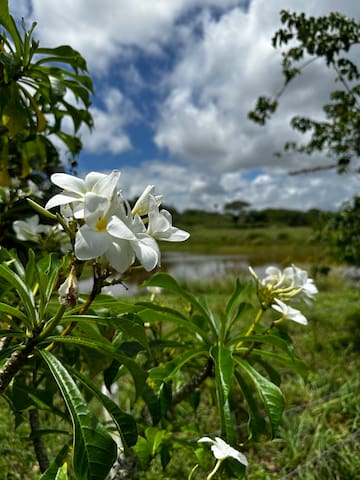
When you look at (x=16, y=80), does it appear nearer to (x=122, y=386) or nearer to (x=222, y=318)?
(x=222, y=318)

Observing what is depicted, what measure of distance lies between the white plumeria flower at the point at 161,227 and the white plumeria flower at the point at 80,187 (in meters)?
0.09

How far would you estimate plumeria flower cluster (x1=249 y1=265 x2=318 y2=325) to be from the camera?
1.17 meters

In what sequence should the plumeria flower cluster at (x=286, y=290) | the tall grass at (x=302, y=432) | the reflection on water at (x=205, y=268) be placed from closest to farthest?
the plumeria flower cluster at (x=286, y=290)
the tall grass at (x=302, y=432)
the reflection on water at (x=205, y=268)

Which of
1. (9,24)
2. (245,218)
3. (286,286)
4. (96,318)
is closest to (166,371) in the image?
(96,318)

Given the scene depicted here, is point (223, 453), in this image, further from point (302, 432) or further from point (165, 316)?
point (302, 432)

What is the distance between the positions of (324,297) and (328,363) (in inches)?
125

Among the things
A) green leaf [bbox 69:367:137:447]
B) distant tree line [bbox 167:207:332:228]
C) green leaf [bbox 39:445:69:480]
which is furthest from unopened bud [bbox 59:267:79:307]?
distant tree line [bbox 167:207:332:228]

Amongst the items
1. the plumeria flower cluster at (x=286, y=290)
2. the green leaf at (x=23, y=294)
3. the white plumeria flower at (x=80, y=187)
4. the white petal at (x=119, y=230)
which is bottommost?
the plumeria flower cluster at (x=286, y=290)

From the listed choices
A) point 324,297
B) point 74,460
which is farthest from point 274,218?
point 74,460

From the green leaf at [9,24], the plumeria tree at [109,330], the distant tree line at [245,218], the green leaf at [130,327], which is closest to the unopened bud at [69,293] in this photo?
the plumeria tree at [109,330]

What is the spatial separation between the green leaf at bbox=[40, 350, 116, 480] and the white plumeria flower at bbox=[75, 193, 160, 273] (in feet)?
0.95

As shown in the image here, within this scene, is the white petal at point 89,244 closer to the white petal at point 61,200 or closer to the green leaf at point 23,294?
the white petal at point 61,200

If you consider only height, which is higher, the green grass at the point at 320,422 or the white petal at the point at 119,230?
the white petal at the point at 119,230

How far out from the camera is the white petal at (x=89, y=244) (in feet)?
1.81
